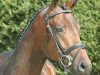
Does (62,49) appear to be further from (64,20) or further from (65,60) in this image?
(64,20)

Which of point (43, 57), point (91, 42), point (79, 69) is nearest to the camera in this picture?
point (79, 69)

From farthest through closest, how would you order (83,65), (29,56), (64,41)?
(29,56) → (64,41) → (83,65)

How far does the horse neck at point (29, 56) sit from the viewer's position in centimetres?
493

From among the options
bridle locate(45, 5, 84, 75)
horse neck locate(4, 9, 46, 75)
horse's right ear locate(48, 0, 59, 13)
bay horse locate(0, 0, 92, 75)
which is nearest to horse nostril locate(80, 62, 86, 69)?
bay horse locate(0, 0, 92, 75)

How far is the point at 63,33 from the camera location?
4.63 meters

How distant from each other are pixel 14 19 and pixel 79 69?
12.9ft

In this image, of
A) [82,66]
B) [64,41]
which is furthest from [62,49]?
[82,66]

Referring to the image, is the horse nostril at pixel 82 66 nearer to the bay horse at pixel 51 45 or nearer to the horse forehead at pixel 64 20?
the bay horse at pixel 51 45

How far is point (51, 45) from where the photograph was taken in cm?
476

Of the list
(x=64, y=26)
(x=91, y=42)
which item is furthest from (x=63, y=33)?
(x=91, y=42)

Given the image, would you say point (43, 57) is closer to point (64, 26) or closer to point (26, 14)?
point (64, 26)

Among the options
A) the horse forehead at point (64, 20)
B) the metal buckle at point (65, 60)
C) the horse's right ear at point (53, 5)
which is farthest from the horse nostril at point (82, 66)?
the horse's right ear at point (53, 5)

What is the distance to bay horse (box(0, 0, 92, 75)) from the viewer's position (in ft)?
15.0

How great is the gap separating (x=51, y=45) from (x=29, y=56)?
0.38 m
